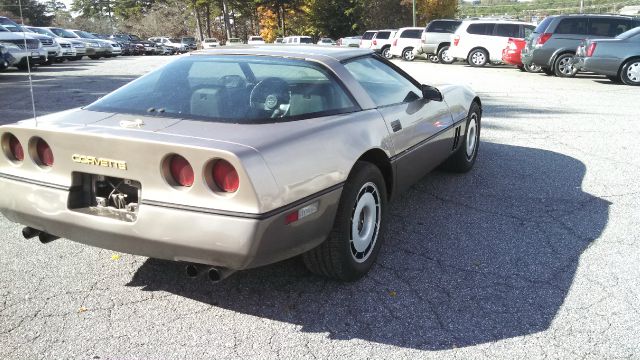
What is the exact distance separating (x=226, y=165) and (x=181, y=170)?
0.83 ft

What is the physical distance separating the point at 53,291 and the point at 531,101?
9.63 metres

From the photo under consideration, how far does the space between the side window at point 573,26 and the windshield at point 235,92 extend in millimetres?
13708

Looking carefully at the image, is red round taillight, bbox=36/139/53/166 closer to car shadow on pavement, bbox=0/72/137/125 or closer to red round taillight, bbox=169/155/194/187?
red round taillight, bbox=169/155/194/187

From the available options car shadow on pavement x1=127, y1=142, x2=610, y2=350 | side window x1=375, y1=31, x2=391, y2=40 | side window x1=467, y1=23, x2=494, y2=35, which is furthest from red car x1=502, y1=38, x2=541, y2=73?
car shadow on pavement x1=127, y1=142, x2=610, y2=350

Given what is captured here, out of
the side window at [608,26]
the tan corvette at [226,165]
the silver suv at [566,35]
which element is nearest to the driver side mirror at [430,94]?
the tan corvette at [226,165]

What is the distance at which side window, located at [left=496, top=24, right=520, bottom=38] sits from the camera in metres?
19.7

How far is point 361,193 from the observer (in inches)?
133

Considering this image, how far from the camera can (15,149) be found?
314 centimetres

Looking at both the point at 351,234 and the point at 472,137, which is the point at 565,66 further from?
the point at 351,234

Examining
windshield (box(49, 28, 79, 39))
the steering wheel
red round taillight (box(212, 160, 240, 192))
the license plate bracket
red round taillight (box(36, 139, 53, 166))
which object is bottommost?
the license plate bracket

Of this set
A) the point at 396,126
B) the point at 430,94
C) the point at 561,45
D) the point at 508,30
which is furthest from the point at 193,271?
the point at 508,30

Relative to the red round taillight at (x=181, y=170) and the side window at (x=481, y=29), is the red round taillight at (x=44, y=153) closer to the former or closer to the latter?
the red round taillight at (x=181, y=170)

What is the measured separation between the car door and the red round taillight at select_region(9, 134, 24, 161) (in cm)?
204

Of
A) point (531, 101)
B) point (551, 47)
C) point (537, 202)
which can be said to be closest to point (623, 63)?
point (551, 47)
